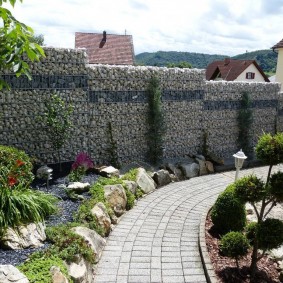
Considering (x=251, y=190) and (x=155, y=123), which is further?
(x=155, y=123)

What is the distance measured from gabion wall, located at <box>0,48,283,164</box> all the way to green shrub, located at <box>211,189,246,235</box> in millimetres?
4713

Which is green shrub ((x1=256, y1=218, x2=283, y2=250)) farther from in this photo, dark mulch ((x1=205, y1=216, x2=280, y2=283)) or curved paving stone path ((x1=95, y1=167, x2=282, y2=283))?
curved paving stone path ((x1=95, y1=167, x2=282, y2=283))

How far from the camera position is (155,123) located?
11.5 metres

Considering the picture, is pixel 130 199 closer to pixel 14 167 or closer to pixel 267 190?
pixel 14 167

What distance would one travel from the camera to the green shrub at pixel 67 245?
504 centimetres

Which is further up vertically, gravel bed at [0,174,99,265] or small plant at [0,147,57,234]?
small plant at [0,147,57,234]

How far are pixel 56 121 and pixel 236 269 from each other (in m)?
5.72

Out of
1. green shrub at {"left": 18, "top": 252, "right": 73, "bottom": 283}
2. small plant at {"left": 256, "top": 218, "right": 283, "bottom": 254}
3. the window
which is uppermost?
the window

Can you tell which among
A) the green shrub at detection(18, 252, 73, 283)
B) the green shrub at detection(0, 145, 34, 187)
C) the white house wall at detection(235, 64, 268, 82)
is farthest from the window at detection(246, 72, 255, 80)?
the green shrub at detection(18, 252, 73, 283)

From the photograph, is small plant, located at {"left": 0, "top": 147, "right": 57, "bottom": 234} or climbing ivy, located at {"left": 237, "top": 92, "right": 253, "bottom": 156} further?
climbing ivy, located at {"left": 237, "top": 92, "right": 253, "bottom": 156}

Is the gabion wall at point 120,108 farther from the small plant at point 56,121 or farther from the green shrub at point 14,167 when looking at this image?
the green shrub at point 14,167

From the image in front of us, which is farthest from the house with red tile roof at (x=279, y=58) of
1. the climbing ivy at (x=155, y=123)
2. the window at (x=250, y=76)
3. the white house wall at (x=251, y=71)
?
the climbing ivy at (x=155, y=123)

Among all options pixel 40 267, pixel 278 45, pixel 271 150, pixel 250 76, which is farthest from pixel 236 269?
pixel 250 76

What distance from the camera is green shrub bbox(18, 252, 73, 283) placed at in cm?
421
